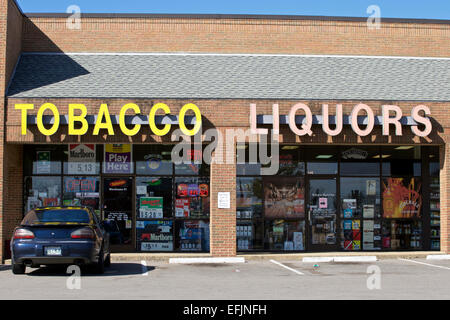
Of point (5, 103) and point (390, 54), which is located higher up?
point (390, 54)

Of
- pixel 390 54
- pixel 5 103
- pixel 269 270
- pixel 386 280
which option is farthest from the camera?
pixel 390 54

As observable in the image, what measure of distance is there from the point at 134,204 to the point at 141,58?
5.38 meters

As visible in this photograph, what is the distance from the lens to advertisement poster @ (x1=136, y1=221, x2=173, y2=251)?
2039 centimetres

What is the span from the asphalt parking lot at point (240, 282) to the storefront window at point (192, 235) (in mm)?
2843

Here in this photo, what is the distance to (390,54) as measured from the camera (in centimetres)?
2328

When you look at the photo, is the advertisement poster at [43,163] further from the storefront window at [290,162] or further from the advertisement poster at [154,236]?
the storefront window at [290,162]

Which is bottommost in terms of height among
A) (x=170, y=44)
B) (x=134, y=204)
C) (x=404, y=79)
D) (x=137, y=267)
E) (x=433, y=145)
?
(x=137, y=267)

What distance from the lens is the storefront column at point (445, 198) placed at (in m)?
19.5

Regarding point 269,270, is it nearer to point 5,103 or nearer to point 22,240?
point 22,240

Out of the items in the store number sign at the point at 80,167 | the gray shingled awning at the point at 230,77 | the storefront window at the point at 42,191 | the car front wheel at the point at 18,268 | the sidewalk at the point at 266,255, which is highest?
the gray shingled awning at the point at 230,77

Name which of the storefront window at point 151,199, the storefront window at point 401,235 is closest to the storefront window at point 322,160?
the storefront window at point 401,235

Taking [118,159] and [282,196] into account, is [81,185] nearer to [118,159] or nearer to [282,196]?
[118,159]

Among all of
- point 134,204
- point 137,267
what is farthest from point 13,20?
point 137,267

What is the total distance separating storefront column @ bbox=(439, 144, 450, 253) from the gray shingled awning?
1892mm
